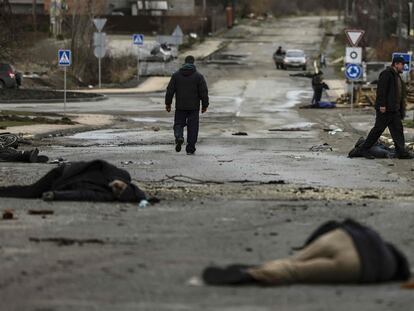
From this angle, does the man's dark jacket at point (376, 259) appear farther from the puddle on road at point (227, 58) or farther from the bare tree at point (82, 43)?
the puddle on road at point (227, 58)

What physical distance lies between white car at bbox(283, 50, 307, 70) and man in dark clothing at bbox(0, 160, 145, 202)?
204 ft

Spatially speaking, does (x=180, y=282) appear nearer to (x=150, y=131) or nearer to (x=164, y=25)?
(x=150, y=131)

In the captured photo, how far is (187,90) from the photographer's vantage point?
2062 centimetres

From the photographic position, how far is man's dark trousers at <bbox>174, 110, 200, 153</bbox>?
67.0 feet

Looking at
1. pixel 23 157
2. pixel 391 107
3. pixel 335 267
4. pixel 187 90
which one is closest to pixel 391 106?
pixel 391 107

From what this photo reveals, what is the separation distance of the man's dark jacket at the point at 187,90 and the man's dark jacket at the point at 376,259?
12.7 metres

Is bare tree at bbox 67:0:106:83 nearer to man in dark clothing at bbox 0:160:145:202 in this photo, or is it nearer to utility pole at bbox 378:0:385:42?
utility pole at bbox 378:0:385:42

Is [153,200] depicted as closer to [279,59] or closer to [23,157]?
[23,157]

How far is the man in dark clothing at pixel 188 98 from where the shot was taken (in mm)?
20562

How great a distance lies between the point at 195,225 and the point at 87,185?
201cm

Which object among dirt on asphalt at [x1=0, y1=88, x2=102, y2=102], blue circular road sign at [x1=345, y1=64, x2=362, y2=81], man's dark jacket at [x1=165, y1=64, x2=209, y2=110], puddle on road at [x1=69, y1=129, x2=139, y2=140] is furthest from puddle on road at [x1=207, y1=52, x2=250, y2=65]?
man's dark jacket at [x1=165, y1=64, x2=209, y2=110]

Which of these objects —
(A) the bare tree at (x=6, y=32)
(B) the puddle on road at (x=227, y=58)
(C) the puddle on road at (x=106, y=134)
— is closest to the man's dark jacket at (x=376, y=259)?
(C) the puddle on road at (x=106, y=134)

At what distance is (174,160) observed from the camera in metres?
18.7

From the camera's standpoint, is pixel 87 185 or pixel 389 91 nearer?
pixel 87 185
